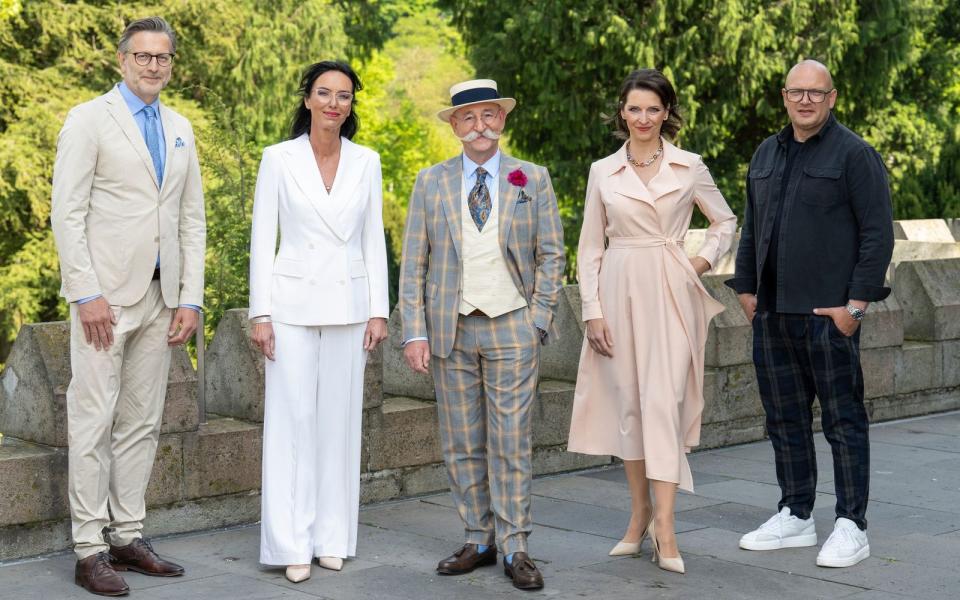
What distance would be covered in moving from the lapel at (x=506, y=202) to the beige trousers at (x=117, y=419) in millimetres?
1402

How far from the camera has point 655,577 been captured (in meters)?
5.71

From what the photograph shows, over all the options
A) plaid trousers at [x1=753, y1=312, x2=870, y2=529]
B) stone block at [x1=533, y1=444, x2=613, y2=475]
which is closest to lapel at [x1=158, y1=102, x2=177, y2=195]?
plaid trousers at [x1=753, y1=312, x2=870, y2=529]

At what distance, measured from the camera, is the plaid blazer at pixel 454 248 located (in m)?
5.65

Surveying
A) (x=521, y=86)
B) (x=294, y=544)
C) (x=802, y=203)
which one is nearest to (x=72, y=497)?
(x=294, y=544)

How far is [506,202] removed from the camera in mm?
5664

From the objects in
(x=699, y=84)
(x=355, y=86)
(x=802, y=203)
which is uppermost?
(x=699, y=84)

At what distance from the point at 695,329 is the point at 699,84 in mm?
21703

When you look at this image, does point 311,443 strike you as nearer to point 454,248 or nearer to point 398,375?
point 454,248

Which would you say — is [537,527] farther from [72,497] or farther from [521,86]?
[521,86]

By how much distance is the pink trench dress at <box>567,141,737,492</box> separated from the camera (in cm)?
589

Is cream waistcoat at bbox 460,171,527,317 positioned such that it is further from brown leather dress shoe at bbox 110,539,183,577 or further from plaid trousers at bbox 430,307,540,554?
brown leather dress shoe at bbox 110,539,183,577

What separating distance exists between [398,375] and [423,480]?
619mm

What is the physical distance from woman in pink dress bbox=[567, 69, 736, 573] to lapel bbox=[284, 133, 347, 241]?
107cm

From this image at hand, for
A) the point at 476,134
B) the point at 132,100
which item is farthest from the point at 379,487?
the point at 132,100
